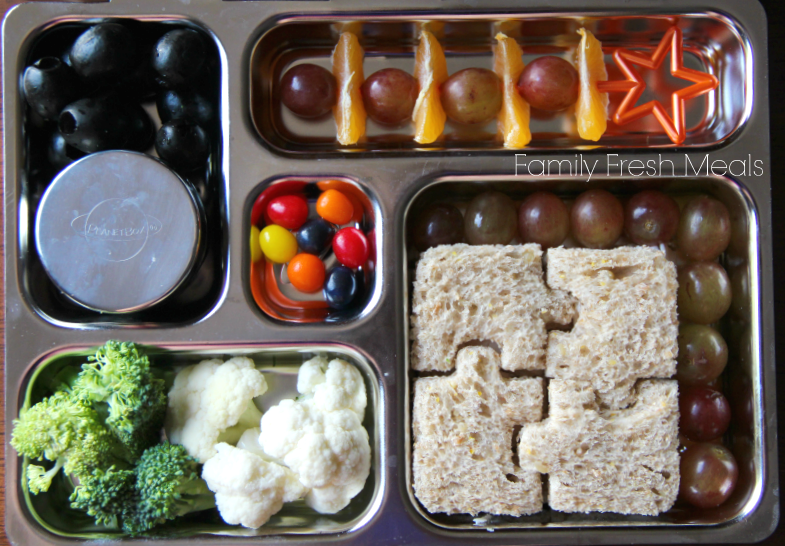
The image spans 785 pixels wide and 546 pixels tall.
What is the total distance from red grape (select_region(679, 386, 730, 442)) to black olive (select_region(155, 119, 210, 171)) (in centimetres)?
135

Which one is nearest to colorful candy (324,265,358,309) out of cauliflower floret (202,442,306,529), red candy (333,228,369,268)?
red candy (333,228,369,268)

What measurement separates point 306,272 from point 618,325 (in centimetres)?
77

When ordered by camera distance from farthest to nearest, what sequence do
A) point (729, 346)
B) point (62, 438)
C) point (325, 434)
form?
point (729, 346), point (325, 434), point (62, 438)

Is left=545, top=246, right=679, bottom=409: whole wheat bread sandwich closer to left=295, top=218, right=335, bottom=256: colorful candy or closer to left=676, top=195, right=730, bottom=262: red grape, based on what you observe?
left=676, top=195, right=730, bottom=262: red grape

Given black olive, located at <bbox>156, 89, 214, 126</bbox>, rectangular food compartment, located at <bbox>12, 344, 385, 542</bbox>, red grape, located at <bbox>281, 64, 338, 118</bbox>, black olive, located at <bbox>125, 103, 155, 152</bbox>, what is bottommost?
rectangular food compartment, located at <bbox>12, 344, 385, 542</bbox>

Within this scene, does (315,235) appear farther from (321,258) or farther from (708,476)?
(708,476)

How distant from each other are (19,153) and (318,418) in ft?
3.19

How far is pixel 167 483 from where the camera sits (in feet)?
3.73

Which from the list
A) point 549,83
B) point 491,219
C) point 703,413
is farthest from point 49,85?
point 703,413

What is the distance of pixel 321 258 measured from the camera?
138 centimetres

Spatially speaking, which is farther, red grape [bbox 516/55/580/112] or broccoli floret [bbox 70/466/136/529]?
red grape [bbox 516/55/580/112]

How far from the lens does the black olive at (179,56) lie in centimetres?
120

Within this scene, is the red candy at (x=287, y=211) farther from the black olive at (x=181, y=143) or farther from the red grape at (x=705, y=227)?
the red grape at (x=705, y=227)

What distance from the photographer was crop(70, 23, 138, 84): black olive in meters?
1.19
